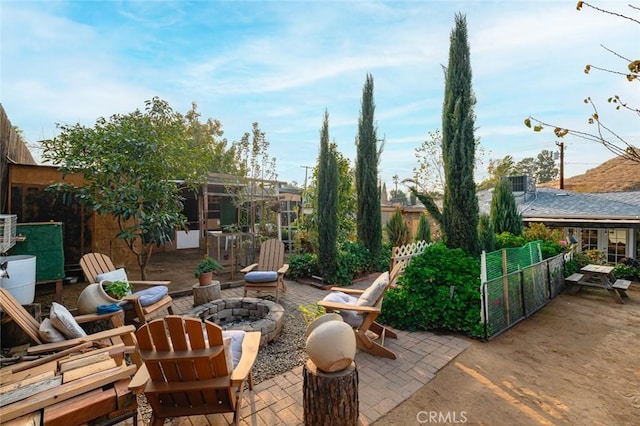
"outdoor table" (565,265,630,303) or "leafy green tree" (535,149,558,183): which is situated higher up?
"leafy green tree" (535,149,558,183)

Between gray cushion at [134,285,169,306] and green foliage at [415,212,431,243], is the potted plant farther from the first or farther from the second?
green foliage at [415,212,431,243]

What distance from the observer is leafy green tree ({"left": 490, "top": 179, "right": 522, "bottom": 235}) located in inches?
300

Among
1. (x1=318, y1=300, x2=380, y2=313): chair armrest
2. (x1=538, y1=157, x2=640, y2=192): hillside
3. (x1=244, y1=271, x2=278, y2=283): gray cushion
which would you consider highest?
(x1=538, y1=157, x2=640, y2=192): hillside

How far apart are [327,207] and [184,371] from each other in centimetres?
459

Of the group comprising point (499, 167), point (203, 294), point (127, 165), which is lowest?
point (203, 294)

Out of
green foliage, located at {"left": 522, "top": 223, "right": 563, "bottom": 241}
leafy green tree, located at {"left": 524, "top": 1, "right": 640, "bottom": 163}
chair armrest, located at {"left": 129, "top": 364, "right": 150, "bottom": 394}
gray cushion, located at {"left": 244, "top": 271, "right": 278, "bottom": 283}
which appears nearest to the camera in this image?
leafy green tree, located at {"left": 524, "top": 1, "right": 640, "bottom": 163}

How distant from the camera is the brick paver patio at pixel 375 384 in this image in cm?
202

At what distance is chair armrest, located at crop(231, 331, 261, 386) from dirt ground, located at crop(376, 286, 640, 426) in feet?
3.52

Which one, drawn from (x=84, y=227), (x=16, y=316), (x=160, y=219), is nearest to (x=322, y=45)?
(x=160, y=219)

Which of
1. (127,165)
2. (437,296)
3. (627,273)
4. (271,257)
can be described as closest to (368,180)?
(271,257)

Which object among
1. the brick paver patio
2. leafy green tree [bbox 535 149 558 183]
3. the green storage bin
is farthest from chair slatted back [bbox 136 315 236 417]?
leafy green tree [bbox 535 149 558 183]

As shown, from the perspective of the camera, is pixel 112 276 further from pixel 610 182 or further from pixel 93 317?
pixel 610 182

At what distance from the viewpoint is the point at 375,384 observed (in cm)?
243

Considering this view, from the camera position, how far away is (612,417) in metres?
2.11
